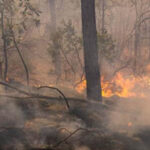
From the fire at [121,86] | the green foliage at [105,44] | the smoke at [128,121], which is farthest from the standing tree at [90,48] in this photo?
the green foliage at [105,44]

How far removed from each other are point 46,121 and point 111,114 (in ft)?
5.31

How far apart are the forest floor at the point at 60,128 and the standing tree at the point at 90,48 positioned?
1.70 meters

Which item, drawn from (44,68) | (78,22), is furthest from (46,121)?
(78,22)

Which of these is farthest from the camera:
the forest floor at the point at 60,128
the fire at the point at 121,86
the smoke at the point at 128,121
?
the fire at the point at 121,86

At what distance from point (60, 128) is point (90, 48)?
11.0ft

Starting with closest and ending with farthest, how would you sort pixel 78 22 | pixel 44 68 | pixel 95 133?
1. pixel 95 133
2. pixel 44 68
3. pixel 78 22

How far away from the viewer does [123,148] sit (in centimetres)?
361

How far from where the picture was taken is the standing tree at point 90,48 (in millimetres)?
6551

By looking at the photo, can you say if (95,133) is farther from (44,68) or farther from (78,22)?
(78,22)

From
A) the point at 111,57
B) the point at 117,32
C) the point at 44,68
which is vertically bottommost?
the point at 44,68

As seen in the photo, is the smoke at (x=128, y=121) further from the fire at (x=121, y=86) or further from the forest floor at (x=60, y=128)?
the fire at (x=121, y=86)

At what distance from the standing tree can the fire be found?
11.3ft

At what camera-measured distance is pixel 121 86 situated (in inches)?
444

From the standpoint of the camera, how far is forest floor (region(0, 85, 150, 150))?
3537mm
